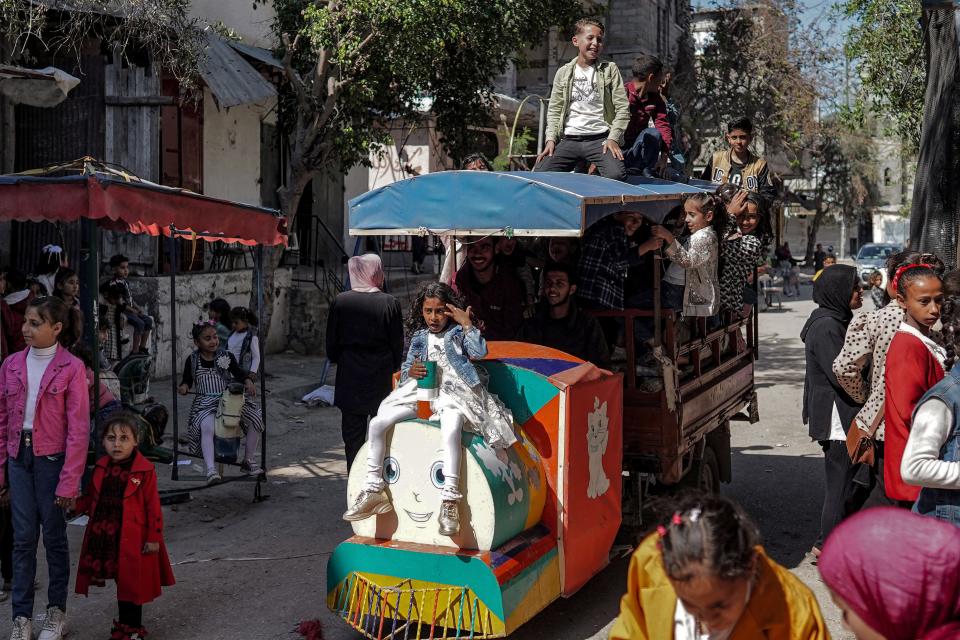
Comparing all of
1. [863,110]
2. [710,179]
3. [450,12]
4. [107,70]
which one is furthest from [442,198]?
[863,110]

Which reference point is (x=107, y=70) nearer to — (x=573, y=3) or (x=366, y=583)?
(x=573, y=3)

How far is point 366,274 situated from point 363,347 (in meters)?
0.54

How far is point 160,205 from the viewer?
6805 millimetres

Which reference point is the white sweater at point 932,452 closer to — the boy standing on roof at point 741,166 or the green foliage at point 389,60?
the boy standing on roof at point 741,166

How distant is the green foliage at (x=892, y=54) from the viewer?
1456 cm

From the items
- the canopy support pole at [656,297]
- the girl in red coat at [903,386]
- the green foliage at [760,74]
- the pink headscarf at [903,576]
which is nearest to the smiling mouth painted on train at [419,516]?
the canopy support pole at [656,297]

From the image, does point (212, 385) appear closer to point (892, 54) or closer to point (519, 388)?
point (519, 388)

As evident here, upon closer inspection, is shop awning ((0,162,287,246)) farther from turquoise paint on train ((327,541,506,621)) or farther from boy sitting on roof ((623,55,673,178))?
boy sitting on roof ((623,55,673,178))

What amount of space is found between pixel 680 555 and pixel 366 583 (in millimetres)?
2839

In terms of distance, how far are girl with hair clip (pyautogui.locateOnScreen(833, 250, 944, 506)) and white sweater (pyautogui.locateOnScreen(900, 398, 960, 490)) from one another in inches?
70.2

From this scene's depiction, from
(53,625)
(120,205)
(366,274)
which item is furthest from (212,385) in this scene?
(53,625)

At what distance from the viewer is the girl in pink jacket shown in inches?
206

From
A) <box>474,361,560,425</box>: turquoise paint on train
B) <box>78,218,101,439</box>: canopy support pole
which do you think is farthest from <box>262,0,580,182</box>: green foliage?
<box>474,361,560,425</box>: turquoise paint on train

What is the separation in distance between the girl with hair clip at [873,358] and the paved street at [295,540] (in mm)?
1183
